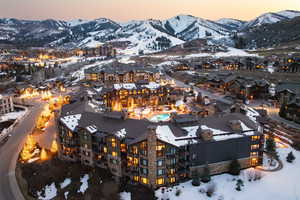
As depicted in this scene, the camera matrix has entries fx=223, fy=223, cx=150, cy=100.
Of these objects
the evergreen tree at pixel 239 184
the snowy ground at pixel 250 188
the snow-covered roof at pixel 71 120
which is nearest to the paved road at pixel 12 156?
the snow-covered roof at pixel 71 120

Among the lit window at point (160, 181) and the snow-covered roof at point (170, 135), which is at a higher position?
the snow-covered roof at point (170, 135)

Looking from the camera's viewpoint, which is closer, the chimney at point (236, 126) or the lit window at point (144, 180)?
the lit window at point (144, 180)

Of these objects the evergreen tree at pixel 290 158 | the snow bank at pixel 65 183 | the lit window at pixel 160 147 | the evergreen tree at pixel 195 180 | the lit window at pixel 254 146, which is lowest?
the snow bank at pixel 65 183

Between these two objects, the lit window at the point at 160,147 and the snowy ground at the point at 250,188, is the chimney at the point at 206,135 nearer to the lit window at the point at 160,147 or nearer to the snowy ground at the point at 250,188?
the snowy ground at the point at 250,188

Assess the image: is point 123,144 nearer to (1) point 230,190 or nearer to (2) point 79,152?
(2) point 79,152

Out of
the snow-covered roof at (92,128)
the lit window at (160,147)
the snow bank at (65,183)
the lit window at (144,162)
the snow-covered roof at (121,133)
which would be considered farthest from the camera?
the snow-covered roof at (92,128)

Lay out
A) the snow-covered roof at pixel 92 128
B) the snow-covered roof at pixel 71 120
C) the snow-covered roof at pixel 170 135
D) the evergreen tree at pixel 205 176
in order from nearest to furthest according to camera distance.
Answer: the snow-covered roof at pixel 170 135, the evergreen tree at pixel 205 176, the snow-covered roof at pixel 92 128, the snow-covered roof at pixel 71 120

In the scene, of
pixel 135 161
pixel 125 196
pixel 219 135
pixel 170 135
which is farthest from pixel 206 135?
pixel 125 196
